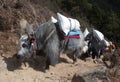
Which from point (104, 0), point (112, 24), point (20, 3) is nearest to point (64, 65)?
point (20, 3)

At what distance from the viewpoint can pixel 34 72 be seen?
816cm

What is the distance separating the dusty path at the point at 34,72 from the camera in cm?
783

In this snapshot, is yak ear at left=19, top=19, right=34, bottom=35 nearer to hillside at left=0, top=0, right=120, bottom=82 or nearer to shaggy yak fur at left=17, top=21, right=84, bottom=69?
hillside at left=0, top=0, right=120, bottom=82

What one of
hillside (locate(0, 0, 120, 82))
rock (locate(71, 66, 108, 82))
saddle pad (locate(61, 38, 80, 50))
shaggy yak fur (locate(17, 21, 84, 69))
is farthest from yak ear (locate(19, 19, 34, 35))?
rock (locate(71, 66, 108, 82))

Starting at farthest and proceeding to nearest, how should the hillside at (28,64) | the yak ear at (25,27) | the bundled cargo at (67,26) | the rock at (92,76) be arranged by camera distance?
the yak ear at (25,27) < the bundled cargo at (67,26) < the hillside at (28,64) < the rock at (92,76)

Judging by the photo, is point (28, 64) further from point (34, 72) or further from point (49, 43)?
point (49, 43)

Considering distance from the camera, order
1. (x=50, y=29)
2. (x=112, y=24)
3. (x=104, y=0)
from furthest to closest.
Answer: (x=104, y=0) < (x=112, y=24) < (x=50, y=29)

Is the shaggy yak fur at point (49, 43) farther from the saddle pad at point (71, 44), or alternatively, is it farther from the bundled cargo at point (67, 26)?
the bundled cargo at point (67, 26)

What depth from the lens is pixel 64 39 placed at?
28.0ft

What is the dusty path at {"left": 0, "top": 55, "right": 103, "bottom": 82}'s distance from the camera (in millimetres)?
7828

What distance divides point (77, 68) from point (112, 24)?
2593cm

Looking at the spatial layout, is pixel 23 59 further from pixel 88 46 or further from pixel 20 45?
pixel 88 46

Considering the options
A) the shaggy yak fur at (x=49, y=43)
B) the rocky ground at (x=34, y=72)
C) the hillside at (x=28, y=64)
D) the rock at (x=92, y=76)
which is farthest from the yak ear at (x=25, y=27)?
the rock at (x=92, y=76)

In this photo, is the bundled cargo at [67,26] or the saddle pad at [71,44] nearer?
the bundled cargo at [67,26]
